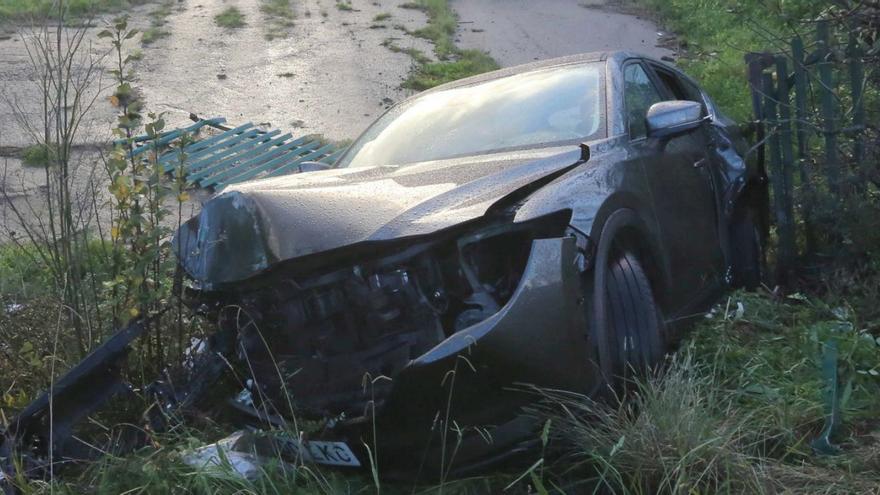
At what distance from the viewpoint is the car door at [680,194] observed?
14.4 feet

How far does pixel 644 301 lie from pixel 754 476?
0.93 meters

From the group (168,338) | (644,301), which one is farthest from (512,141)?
(168,338)

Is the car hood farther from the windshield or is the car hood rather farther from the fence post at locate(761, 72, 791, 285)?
the fence post at locate(761, 72, 791, 285)

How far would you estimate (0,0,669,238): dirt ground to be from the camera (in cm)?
1177

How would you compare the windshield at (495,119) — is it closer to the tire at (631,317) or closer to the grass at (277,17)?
the tire at (631,317)

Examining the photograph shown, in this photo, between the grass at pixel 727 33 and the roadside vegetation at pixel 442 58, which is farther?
the roadside vegetation at pixel 442 58

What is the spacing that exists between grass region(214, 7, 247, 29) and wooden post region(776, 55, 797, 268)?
12969mm

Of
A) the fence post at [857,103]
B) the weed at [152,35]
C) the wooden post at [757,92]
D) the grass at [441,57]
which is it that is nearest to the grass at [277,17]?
the weed at [152,35]

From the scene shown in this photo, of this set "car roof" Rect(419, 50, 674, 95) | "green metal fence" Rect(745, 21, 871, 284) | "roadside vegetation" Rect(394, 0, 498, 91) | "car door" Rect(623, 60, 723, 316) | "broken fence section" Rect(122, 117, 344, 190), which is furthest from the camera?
"roadside vegetation" Rect(394, 0, 498, 91)

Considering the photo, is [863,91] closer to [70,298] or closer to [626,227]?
[626,227]

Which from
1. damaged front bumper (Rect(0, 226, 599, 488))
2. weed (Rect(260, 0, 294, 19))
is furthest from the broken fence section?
weed (Rect(260, 0, 294, 19))

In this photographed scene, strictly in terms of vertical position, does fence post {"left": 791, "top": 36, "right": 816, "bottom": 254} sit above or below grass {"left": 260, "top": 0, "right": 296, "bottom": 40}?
below

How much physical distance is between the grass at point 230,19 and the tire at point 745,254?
13.2 meters

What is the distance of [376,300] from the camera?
11.0 feet
